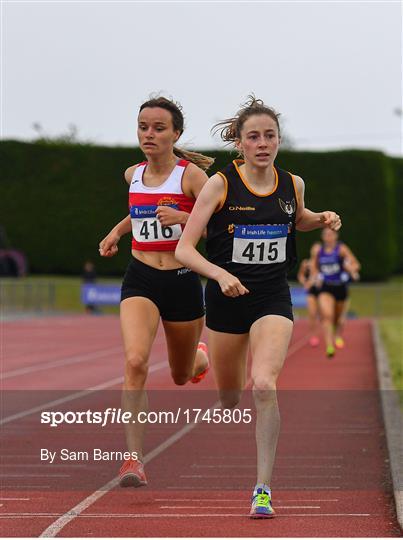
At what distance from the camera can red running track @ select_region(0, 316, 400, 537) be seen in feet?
22.6

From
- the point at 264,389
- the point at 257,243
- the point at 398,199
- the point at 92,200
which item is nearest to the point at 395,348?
the point at 257,243

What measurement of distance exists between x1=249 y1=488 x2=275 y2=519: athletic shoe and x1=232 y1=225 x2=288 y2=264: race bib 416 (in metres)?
1.35

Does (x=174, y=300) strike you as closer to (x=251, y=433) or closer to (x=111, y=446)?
(x=111, y=446)

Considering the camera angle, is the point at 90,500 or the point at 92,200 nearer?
the point at 90,500

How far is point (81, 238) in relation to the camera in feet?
155

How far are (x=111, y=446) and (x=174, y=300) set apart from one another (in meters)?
2.45

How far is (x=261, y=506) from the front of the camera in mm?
6875

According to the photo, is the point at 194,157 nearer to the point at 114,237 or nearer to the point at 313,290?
the point at 114,237

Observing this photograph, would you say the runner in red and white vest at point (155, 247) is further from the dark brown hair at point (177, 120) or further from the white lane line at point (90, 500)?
the white lane line at point (90, 500)

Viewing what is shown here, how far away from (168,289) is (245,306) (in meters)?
0.72

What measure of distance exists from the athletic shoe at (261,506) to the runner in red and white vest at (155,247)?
1033 millimetres

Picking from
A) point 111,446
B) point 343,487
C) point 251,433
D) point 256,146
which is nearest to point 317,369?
point 251,433

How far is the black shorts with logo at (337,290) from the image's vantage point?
2033 cm

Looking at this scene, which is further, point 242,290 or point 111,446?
point 111,446
